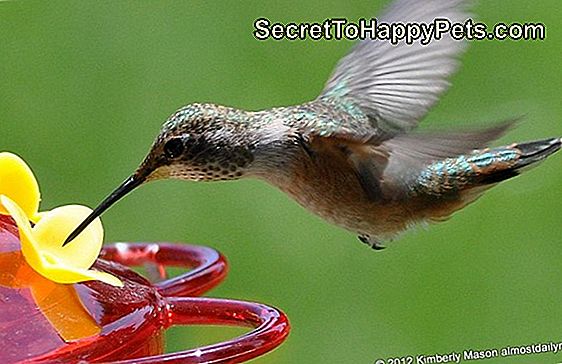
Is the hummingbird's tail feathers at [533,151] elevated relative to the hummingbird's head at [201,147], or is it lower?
lower

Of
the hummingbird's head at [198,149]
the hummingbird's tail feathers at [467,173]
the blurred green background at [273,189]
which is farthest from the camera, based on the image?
the blurred green background at [273,189]

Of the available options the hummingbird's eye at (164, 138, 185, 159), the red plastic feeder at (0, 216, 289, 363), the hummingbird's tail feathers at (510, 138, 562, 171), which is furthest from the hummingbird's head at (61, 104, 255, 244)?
the hummingbird's tail feathers at (510, 138, 562, 171)

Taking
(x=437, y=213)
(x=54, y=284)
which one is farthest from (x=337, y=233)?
(x=54, y=284)

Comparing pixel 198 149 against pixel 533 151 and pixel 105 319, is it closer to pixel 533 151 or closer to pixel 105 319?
pixel 105 319

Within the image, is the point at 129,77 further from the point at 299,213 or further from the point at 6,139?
the point at 299,213

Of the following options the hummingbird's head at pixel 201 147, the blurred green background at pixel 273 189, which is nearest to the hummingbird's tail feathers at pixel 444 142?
the hummingbird's head at pixel 201 147

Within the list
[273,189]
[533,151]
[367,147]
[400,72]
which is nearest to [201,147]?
[367,147]

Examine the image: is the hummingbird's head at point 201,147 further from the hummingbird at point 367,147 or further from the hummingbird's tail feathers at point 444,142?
the hummingbird's tail feathers at point 444,142
